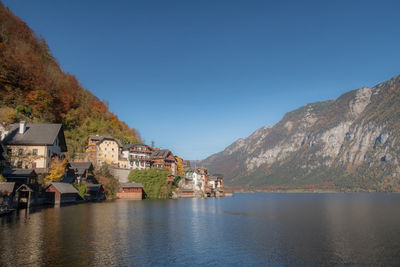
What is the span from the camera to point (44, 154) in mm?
68125

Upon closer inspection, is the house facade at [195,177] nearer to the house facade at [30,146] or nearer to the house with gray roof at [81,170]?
the house with gray roof at [81,170]

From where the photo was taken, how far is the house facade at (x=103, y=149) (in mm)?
110562

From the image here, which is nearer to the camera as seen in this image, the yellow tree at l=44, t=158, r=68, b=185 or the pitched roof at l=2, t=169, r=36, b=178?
the pitched roof at l=2, t=169, r=36, b=178

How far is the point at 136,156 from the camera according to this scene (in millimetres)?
122375

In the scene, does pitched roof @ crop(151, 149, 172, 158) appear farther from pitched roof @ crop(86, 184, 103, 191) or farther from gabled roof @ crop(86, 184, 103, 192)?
pitched roof @ crop(86, 184, 103, 191)

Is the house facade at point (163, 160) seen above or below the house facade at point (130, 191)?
above

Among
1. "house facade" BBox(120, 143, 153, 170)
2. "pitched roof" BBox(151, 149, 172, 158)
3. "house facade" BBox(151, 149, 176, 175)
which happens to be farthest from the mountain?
"house facade" BBox(151, 149, 176, 175)

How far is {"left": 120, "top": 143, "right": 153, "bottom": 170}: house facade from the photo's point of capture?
119 m

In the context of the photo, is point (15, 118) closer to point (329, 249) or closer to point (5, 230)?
point (5, 230)

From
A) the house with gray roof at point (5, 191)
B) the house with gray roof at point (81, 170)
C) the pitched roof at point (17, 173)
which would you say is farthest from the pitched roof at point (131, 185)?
the house with gray roof at point (5, 191)

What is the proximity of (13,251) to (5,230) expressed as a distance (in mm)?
9202

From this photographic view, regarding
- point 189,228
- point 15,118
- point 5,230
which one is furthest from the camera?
point 15,118

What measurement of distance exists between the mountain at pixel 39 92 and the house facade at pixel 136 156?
10.1 m

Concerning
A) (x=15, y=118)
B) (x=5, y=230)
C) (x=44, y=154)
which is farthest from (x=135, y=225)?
(x=15, y=118)
